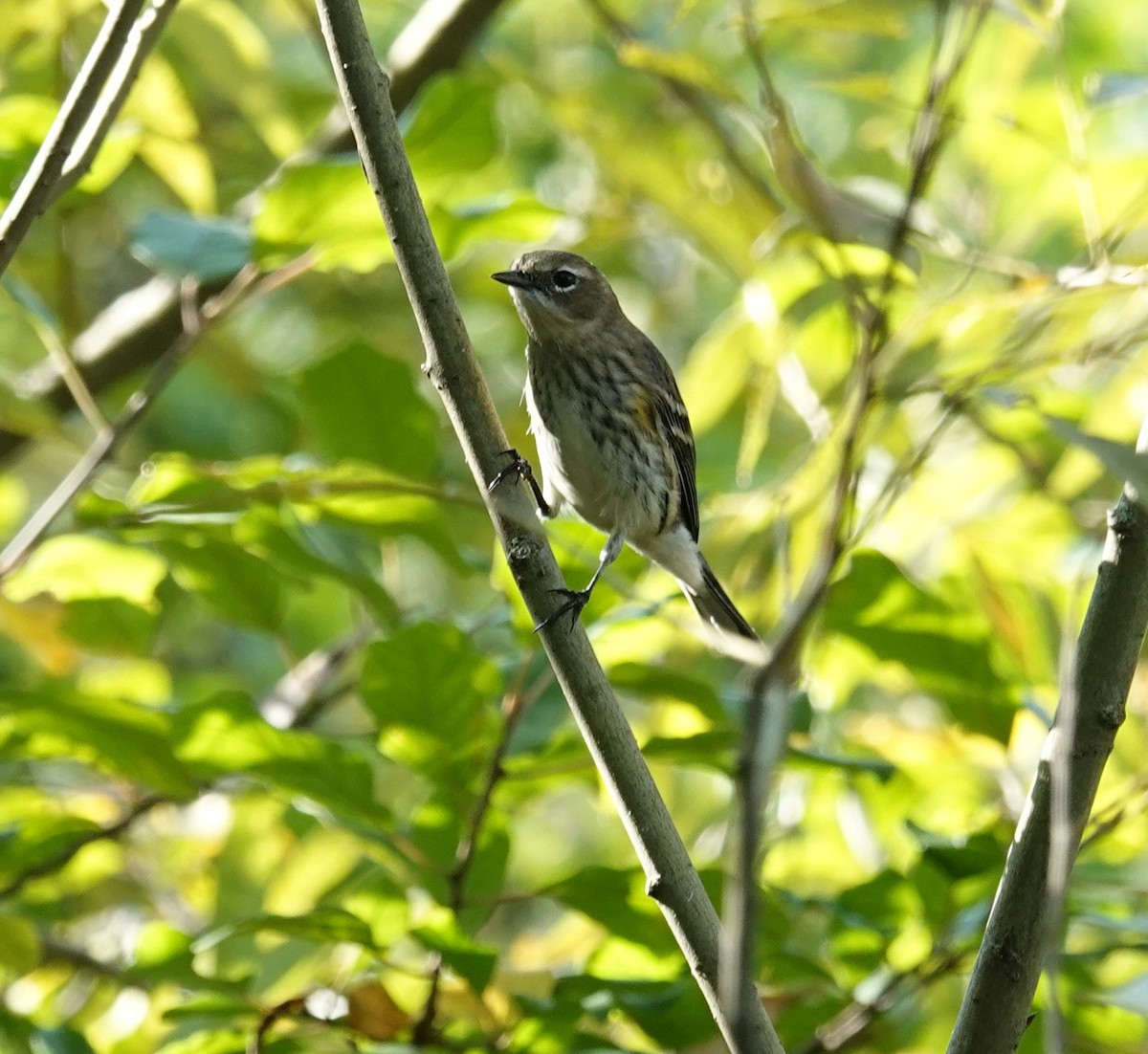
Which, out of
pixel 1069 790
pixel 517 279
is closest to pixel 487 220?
pixel 517 279

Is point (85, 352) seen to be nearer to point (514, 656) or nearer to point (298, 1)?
point (298, 1)

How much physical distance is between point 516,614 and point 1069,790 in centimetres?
107

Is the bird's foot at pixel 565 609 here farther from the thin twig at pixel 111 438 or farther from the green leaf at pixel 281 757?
the thin twig at pixel 111 438

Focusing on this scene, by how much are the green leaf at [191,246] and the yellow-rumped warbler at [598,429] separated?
1281mm

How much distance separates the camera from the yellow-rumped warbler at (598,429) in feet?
13.9

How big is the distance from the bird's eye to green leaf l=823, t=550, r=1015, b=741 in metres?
1.87

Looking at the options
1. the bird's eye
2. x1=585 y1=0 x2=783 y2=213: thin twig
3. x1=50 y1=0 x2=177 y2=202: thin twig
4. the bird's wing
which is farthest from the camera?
the bird's wing

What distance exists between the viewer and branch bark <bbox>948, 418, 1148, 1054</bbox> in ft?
6.14

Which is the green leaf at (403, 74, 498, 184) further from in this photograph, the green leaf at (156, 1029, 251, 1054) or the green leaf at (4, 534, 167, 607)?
the green leaf at (156, 1029, 251, 1054)

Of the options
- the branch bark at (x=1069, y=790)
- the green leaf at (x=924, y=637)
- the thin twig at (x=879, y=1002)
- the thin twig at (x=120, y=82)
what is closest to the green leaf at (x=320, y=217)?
the thin twig at (x=120, y=82)

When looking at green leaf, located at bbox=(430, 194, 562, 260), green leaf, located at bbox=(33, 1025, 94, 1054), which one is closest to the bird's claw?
green leaf, located at bbox=(430, 194, 562, 260)

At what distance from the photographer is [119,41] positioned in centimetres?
211

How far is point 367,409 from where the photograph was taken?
122 inches

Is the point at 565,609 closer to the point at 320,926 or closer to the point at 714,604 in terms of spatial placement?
the point at 320,926
